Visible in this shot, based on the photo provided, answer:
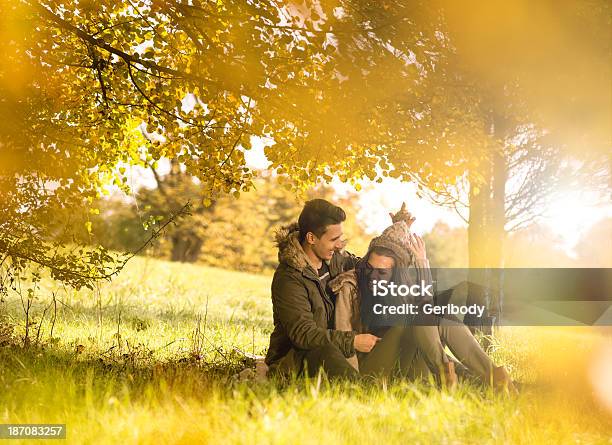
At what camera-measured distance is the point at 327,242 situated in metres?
5.50

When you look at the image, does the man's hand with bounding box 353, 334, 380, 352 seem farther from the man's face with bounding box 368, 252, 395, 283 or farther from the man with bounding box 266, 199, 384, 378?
the man's face with bounding box 368, 252, 395, 283

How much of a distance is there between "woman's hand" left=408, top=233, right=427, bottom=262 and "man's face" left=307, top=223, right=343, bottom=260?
816mm

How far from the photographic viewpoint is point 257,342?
9578 millimetres

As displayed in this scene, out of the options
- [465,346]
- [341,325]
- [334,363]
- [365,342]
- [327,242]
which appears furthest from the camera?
[341,325]

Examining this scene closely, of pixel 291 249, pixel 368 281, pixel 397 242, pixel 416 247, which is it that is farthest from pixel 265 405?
pixel 416 247

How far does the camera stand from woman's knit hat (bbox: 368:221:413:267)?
591 centimetres

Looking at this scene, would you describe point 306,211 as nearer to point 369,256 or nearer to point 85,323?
point 369,256

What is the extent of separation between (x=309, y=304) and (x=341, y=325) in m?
0.42

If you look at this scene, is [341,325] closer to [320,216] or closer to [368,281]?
[368,281]

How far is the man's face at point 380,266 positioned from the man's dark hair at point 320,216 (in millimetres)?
572

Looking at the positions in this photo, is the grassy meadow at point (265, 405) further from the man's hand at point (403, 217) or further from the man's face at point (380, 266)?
the man's hand at point (403, 217)

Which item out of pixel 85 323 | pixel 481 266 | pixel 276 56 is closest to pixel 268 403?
pixel 276 56

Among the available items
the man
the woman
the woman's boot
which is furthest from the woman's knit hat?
the woman's boot

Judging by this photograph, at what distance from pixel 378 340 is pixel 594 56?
5.81 m
